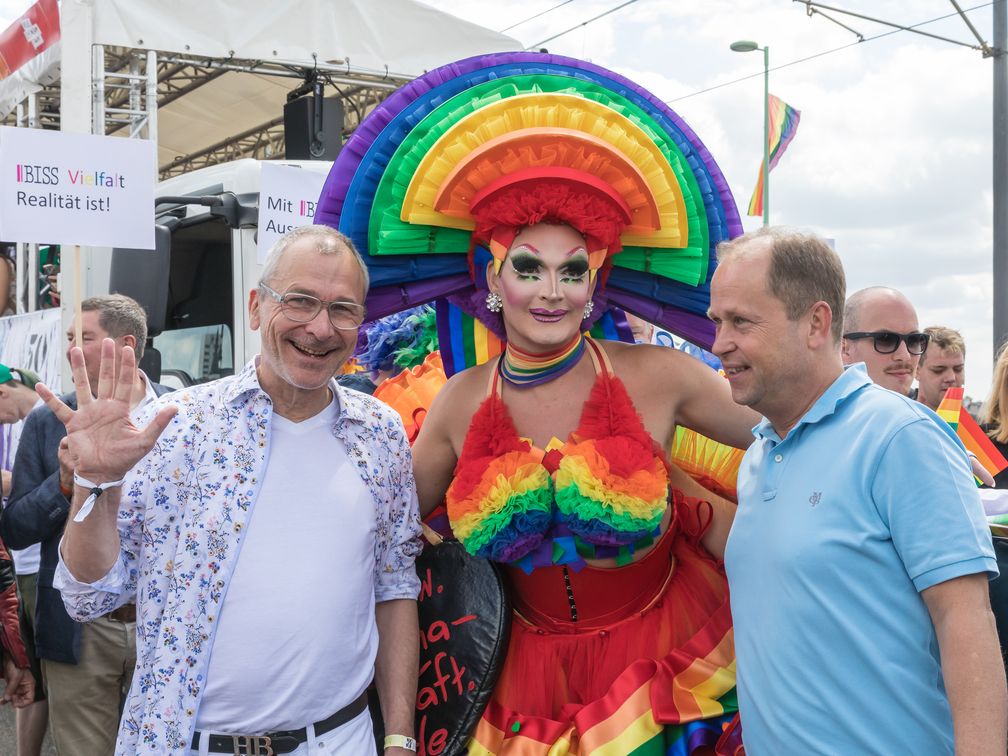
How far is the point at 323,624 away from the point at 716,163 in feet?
5.08

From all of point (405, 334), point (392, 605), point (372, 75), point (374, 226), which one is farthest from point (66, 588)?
point (372, 75)

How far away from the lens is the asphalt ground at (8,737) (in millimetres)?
5117

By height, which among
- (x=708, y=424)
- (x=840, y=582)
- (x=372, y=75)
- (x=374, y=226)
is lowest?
(x=840, y=582)

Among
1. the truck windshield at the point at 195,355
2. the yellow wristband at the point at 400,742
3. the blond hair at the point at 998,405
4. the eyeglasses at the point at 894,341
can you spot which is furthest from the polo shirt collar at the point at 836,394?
the truck windshield at the point at 195,355

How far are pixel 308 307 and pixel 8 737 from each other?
4483mm

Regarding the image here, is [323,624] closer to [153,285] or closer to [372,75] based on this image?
[153,285]

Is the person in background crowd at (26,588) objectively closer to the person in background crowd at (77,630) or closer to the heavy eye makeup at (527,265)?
the person in background crowd at (77,630)

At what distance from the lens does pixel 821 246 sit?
Answer: 184 centimetres

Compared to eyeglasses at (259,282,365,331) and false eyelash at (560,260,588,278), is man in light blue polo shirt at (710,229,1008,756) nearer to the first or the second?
false eyelash at (560,260,588,278)

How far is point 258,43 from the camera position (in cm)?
559

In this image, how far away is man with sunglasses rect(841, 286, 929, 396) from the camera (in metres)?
3.41

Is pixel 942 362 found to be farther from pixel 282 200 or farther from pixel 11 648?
pixel 11 648

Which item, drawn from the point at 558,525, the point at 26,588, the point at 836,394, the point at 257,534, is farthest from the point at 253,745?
the point at 26,588

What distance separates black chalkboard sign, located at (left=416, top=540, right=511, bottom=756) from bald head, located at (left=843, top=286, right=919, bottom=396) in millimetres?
1673
